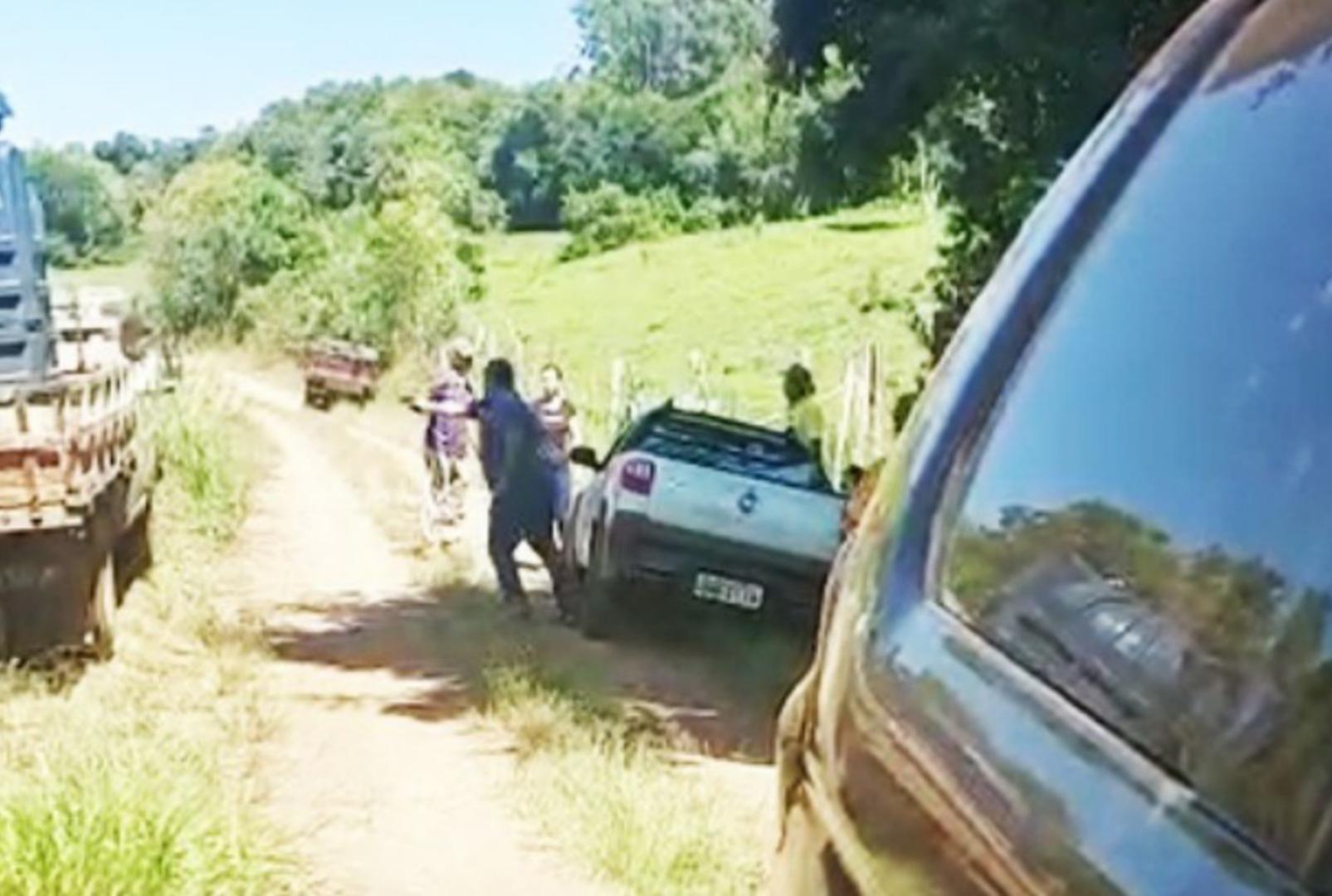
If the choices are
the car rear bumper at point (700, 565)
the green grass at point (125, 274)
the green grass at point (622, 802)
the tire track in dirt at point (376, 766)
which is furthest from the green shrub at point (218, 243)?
the green grass at point (622, 802)

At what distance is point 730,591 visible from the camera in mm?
13523

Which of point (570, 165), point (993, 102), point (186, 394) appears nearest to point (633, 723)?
point (993, 102)

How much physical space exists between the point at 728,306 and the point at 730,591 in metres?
39.0

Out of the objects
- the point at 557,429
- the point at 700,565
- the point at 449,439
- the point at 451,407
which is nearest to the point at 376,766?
the point at 700,565

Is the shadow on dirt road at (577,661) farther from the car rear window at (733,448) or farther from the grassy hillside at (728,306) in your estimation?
the grassy hillside at (728,306)

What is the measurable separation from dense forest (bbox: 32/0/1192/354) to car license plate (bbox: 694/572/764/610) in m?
1.61

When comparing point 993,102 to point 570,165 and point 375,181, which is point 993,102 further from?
point 570,165

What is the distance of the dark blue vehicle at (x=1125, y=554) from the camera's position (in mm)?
1430

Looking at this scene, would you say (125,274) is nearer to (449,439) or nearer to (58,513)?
(449,439)

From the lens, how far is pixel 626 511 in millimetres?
13742

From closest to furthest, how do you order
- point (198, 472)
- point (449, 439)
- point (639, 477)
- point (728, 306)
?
point (639, 477) → point (449, 439) → point (198, 472) → point (728, 306)

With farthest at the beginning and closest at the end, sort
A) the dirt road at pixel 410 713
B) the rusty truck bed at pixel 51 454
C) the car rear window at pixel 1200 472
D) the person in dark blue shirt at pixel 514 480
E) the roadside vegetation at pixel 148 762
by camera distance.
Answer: the person in dark blue shirt at pixel 514 480 → the rusty truck bed at pixel 51 454 → the dirt road at pixel 410 713 → the roadside vegetation at pixel 148 762 → the car rear window at pixel 1200 472

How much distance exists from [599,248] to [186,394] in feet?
153

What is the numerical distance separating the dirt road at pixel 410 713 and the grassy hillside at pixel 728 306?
43.4 ft
